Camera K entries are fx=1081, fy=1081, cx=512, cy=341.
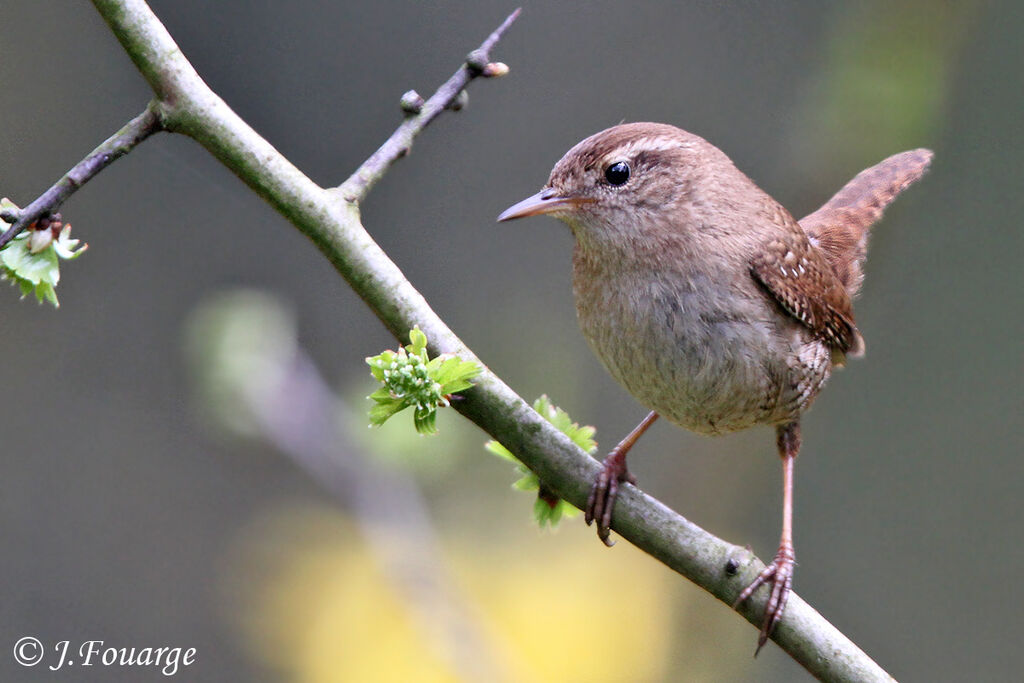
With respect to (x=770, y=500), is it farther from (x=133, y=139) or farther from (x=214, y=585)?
(x=133, y=139)

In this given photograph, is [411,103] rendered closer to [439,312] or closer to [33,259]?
[33,259]

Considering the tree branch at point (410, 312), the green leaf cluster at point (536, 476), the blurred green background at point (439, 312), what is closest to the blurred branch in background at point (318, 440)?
the blurred green background at point (439, 312)

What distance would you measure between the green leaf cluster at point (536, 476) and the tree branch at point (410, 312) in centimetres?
8

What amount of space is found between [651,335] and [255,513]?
3442 mm

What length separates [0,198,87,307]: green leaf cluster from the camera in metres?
1.59

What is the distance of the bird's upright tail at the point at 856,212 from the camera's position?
136 inches

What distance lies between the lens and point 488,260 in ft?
18.9

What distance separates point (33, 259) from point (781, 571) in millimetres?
1465

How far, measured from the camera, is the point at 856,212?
139 inches

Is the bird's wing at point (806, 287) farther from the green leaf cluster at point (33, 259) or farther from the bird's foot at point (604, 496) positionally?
the green leaf cluster at point (33, 259)

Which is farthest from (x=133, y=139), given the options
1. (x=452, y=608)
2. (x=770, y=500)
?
(x=770, y=500)

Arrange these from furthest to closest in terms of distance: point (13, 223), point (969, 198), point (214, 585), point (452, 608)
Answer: point (969, 198)
point (214, 585)
point (452, 608)
point (13, 223)

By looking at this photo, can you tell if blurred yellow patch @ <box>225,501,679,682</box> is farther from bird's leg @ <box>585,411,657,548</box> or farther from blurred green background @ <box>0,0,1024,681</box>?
bird's leg @ <box>585,411,657,548</box>

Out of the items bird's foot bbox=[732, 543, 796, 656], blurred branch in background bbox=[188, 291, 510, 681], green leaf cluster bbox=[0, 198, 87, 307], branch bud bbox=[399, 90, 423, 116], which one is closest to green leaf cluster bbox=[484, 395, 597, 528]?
bird's foot bbox=[732, 543, 796, 656]
